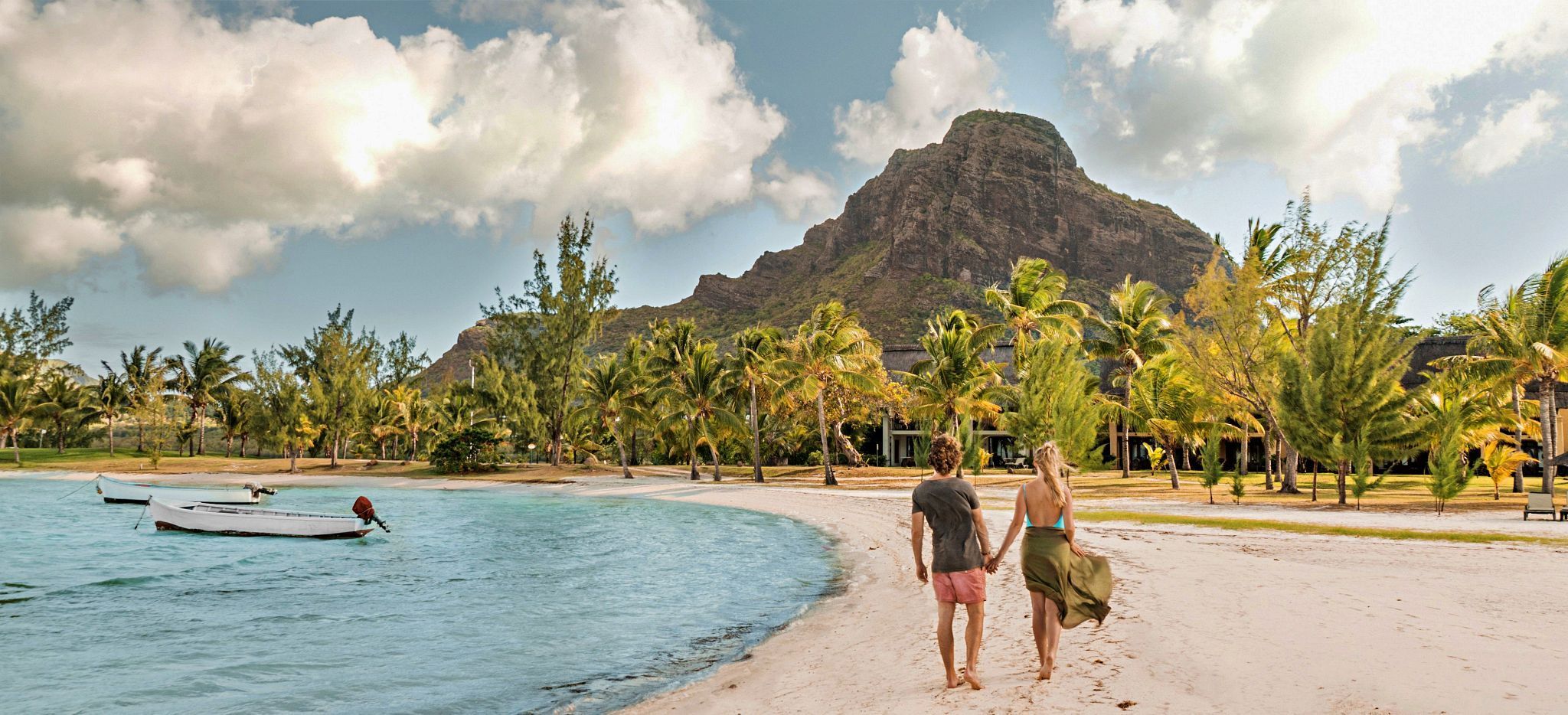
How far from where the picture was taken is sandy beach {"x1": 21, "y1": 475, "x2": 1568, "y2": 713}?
Result: 17.9 ft

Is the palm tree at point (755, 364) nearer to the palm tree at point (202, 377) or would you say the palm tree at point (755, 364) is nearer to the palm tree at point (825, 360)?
the palm tree at point (825, 360)

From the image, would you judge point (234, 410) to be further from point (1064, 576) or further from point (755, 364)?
point (1064, 576)

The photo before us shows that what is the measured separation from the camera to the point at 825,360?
Answer: 115 feet

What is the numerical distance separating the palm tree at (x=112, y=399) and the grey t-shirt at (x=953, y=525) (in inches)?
2657

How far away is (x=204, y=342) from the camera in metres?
58.4

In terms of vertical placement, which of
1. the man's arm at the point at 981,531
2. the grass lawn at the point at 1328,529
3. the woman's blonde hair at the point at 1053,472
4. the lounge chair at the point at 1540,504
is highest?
the woman's blonde hair at the point at 1053,472

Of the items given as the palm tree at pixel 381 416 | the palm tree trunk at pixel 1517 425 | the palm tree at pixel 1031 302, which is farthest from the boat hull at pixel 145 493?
the palm tree trunk at pixel 1517 425

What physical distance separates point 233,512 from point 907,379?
28.1m

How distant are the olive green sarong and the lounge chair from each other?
60.8 feet

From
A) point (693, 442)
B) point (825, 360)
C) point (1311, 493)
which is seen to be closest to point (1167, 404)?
point (1311, 493)

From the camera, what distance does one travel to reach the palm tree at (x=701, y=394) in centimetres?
3603

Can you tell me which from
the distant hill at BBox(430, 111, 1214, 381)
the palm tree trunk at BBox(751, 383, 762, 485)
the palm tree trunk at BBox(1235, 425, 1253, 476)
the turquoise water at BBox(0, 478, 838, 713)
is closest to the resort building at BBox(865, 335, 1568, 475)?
the palm tree trunk at BBox(1235, 425, 1253, 476)

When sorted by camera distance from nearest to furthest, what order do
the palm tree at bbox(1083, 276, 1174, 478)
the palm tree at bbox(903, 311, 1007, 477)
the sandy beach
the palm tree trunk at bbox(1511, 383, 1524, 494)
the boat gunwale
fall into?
the sandy beach, the boat gunwale, the palm tree trunk at bbox(1511, 383, 1524, 494), the palm tree at bbox(903, 311, 1007, 477), the palm tree at bbox(1083, 276, 1174, 478)

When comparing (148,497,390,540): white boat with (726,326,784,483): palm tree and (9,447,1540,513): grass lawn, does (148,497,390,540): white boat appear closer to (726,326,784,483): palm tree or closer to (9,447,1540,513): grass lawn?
(726,326,784,483): palm tree
